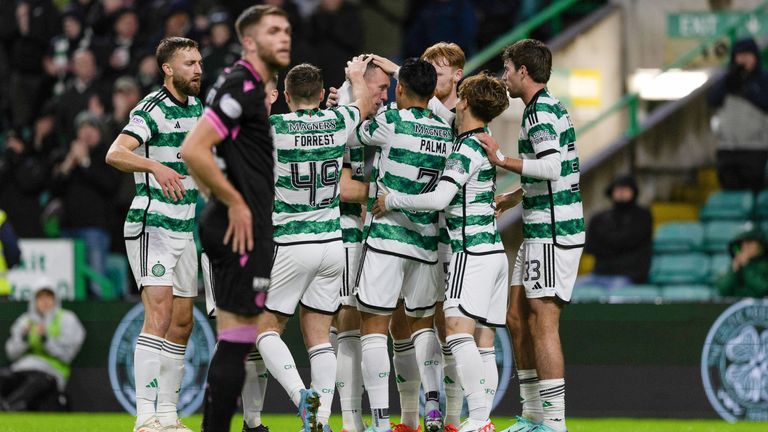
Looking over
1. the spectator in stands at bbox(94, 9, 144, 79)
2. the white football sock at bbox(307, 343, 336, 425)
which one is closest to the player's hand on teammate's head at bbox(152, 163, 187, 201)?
the white football sock at bbox(307, 343, 336, 425)

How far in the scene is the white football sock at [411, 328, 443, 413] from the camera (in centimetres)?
916

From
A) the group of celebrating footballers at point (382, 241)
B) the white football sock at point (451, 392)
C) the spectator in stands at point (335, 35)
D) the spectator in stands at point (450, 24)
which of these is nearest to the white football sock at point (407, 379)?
the group of celebrating footballers at point (382, 241)

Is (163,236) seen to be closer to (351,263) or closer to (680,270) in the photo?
A: (351,263)

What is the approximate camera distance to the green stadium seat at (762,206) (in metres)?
14.9

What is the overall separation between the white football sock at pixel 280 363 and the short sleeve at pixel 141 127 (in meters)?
1.56

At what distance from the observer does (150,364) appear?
899cm

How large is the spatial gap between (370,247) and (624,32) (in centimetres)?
833

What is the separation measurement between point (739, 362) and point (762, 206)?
9.57 feet

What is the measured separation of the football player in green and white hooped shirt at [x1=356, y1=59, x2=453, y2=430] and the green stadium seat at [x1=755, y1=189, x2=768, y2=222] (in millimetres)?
7004

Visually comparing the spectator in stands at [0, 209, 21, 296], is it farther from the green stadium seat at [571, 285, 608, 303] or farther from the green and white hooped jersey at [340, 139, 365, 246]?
the green stadium seat at [571, 285, 608, 303]

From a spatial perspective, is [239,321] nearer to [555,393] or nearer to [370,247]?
[370,247]

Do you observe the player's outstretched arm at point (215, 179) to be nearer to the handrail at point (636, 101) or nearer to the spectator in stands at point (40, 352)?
the spectator in stands at point (40, 352)

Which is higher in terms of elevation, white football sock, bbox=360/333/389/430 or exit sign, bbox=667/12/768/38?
exit sign, bbox=667/12/768/38

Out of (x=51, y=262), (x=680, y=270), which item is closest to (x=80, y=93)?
(x=51, y=262)
